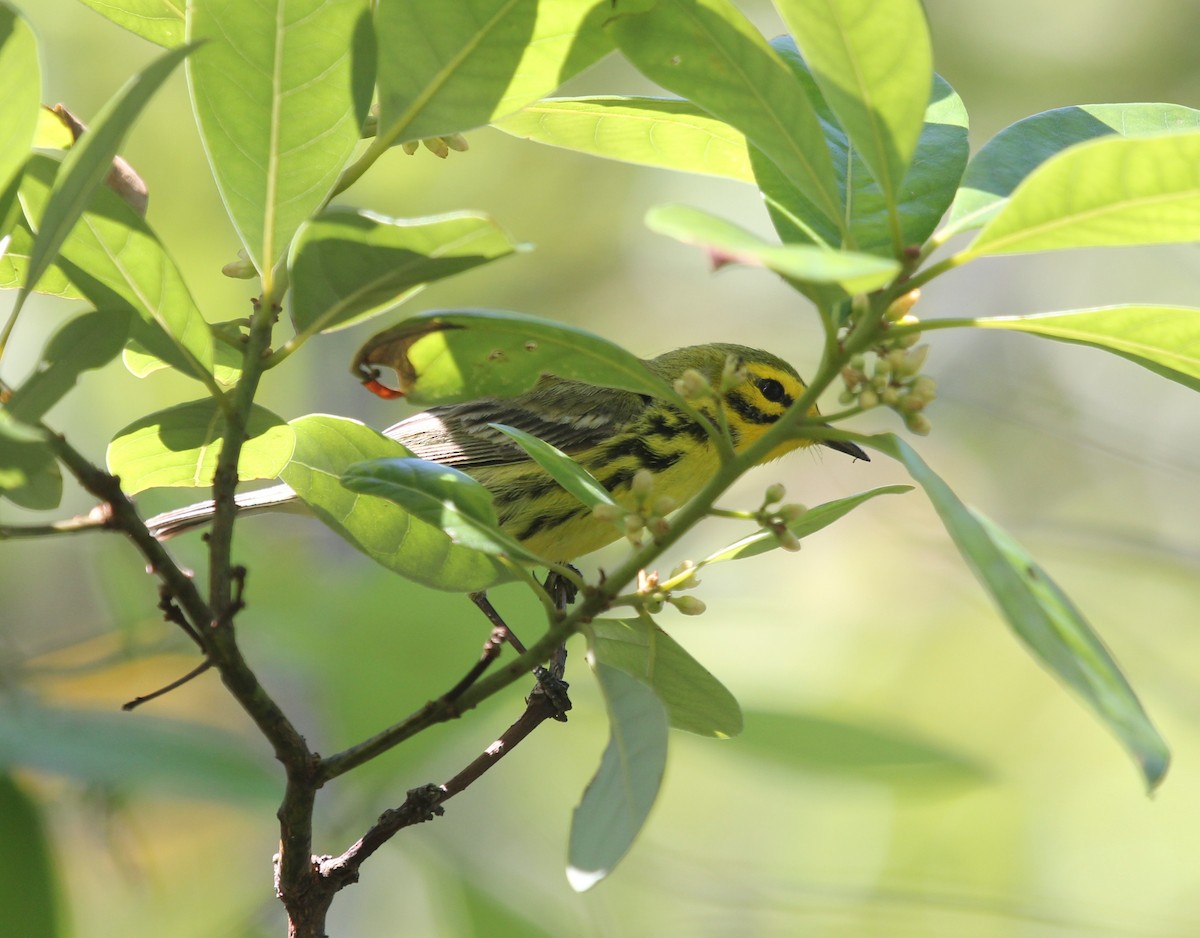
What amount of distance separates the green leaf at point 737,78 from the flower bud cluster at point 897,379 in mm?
149

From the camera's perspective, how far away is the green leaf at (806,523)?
5.33 ft

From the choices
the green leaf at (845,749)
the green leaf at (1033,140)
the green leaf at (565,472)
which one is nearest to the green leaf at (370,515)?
the green leaf at (565,472)

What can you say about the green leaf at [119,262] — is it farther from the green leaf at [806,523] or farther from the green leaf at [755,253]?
the green leaf at [806,523]

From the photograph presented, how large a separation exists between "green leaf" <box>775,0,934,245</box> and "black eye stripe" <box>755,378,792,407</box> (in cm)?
248

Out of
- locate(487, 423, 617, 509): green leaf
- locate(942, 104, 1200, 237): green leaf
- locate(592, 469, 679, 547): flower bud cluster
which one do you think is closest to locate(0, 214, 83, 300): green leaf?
locate(487, 423, 617, 509): green leaf

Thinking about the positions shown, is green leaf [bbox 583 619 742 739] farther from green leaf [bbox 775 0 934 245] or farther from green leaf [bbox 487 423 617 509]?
green leaf [bbox 775 0 934 245]

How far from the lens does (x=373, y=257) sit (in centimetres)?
126

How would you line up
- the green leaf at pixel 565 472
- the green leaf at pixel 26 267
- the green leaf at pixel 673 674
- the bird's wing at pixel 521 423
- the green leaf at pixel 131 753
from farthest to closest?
the bird's wing at pixel 521 423 → the green leaf at pixel 131 753 → the green leaf at pixel 673 674 → the green leaf at pixel 565 472 → the green leaf at pixel 26 267

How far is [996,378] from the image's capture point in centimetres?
739

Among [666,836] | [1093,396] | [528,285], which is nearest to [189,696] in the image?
[666,836]

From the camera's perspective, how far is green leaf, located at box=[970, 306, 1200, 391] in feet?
4.42

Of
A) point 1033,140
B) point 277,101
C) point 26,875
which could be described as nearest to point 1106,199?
point 1033,140

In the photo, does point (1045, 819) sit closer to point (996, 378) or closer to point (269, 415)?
point (996, 378)

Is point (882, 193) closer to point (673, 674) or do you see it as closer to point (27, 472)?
point (673, 674)
